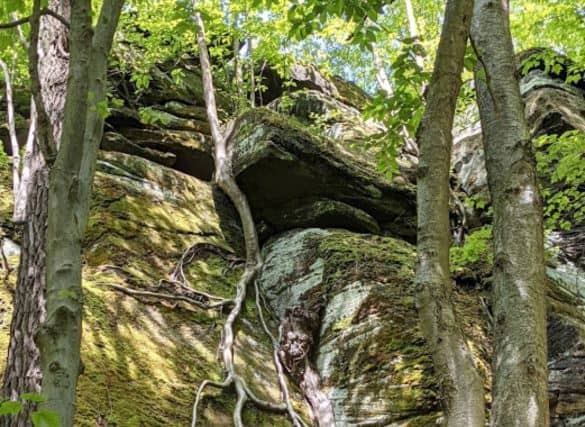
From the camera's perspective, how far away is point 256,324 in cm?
639

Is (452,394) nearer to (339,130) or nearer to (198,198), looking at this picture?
(198,198)

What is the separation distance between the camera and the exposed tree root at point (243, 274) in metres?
4.93

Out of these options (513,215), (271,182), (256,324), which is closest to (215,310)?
(256,324)

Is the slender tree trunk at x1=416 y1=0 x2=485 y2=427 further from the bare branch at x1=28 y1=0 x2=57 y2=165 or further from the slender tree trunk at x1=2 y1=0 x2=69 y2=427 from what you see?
the slender tree trunk at x1=2 y1=0 x2=69 y2=427

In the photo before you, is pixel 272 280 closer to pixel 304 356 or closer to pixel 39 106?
pixel 304 356

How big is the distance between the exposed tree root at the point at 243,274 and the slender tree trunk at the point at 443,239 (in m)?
3.00

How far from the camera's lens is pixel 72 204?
5.88 ft

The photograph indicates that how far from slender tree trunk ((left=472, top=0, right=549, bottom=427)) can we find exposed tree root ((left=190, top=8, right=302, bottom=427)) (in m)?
3.04

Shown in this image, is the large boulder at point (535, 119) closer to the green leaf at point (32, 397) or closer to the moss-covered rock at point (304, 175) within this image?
the moss-covered rock at point (304, 175)

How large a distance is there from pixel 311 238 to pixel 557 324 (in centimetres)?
333

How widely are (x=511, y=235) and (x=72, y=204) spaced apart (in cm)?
177

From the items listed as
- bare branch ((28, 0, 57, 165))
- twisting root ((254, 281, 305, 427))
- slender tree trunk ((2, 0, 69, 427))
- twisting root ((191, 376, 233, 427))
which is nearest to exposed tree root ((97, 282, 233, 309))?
twisting root ((254, 281, 305, 427))

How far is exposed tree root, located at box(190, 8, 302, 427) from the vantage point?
16.2ft

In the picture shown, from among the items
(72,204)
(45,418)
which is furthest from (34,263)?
(45,418)
